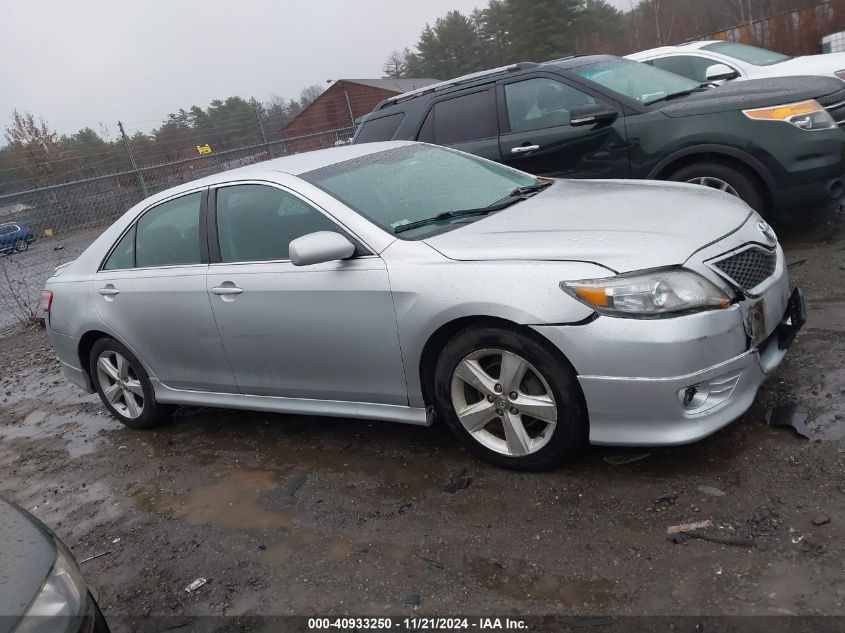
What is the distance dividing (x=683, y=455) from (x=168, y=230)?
3278mm

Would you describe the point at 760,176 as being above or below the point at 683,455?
above

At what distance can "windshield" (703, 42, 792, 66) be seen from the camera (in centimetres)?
915

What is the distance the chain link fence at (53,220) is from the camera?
1019cm

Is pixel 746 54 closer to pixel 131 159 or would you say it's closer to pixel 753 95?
pixel 753 95

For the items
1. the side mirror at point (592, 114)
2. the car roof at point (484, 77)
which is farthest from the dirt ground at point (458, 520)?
the car roof at point (484, 77)

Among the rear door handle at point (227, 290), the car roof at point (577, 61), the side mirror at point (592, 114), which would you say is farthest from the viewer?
the car roof at point (577, 61)

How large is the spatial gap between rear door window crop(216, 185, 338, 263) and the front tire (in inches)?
39.8

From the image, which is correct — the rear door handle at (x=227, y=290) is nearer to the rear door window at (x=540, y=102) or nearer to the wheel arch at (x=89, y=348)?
the wheel arch at (x=89, y=348)

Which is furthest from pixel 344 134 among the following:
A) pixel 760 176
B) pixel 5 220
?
pixel 760 176

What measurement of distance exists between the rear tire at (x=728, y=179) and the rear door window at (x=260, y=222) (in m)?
3.26

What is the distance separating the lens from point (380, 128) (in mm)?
7383

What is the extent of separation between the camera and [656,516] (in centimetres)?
281

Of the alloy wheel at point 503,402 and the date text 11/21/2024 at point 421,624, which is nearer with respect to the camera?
the date text 11/21/2024 at point 421,624

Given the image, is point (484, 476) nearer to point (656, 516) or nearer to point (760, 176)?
point (656, 516)
